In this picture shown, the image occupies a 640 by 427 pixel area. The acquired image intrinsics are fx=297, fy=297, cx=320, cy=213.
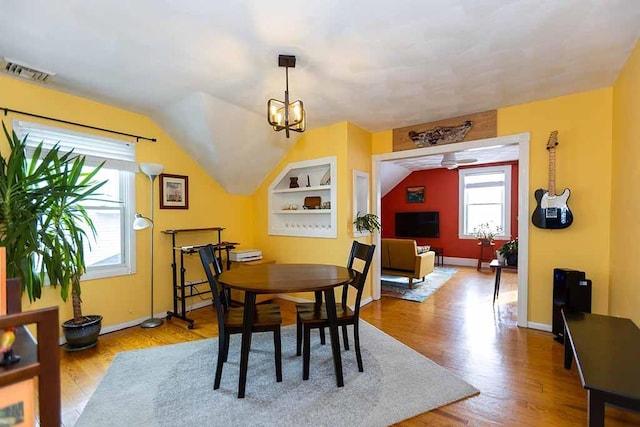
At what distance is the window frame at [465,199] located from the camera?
671 centimetres

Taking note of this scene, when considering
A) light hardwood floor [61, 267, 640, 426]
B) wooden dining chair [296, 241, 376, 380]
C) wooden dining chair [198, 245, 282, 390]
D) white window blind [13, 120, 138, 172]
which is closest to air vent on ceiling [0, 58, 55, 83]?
white window blind [13, 120, 138, 172]

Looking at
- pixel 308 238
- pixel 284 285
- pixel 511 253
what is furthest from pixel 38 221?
pixel 511 253

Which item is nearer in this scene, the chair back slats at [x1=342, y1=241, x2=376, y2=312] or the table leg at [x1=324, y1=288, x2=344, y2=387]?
the table leg at [x1=324, y1=288, x2=344, y2=387]

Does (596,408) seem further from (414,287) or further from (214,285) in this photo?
(414,287)

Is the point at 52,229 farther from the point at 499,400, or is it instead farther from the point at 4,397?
the point at 499,400

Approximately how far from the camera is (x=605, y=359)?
1.64 m

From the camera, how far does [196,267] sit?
402cm

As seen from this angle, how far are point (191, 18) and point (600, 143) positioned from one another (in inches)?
148

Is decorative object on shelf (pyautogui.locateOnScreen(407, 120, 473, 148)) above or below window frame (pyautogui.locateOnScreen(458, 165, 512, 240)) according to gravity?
above

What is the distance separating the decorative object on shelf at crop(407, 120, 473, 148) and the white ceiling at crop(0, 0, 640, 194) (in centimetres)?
24

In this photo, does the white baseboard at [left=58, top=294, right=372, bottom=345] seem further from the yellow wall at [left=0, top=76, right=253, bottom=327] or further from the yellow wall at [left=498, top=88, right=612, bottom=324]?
the yellow wall at [left=498, top=88, right=612, bottom=324]

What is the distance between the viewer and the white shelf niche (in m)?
4.00

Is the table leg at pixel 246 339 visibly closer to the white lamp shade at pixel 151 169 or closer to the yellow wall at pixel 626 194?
the white lamp shade at pixel 151 169

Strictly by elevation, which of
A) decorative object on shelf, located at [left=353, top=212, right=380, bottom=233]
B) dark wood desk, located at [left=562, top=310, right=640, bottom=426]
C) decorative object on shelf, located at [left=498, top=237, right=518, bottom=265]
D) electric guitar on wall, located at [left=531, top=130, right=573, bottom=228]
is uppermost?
electric guitar on wall, located at [left=531, top=130, right=573, bottom=228]
